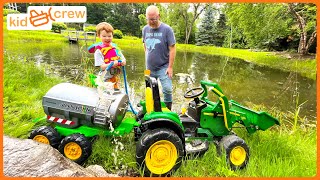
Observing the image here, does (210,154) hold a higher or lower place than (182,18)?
lower

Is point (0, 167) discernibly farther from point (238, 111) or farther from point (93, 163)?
point (238, 111)

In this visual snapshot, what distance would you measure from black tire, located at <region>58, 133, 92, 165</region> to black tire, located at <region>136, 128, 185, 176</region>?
2.11ft

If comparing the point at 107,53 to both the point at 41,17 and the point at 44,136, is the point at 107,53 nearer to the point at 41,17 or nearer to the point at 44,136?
the point at 41,17

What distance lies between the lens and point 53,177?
241 centimetres

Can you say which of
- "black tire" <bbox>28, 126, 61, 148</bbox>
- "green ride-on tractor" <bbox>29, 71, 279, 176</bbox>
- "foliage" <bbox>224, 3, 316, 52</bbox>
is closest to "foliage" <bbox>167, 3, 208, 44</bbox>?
"foliage" <bbox>224, 3, 316, 52</bbox>

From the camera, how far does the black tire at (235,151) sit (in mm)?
3266

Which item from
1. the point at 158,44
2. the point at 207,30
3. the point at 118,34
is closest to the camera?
the point at 158,44

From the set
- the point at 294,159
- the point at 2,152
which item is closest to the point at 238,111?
the point at 294,159

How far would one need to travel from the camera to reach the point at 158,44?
4.20 meters

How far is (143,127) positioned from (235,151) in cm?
119

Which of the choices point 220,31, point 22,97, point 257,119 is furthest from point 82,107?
point 220,31

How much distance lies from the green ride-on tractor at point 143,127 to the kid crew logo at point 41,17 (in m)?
0.97

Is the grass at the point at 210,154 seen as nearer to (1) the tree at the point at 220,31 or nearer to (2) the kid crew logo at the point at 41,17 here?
(2) the kid crew logo at the point at 41,17

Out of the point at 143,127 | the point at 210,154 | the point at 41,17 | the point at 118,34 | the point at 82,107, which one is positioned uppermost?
the point at 118,34
